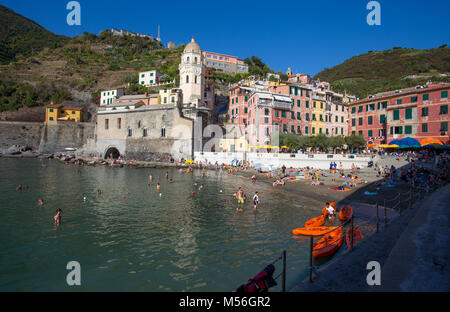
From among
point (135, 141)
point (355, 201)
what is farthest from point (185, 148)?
point (355, 201)

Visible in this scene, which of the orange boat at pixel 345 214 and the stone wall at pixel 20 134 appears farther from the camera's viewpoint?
the stone wall at pixel 20 134

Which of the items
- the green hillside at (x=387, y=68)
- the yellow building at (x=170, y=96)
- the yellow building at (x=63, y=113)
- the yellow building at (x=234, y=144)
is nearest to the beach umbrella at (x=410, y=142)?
the yellow building at (x=234, y=144)

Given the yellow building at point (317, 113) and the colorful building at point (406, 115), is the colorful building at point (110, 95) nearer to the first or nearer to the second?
the yellow building at point (317, 113)

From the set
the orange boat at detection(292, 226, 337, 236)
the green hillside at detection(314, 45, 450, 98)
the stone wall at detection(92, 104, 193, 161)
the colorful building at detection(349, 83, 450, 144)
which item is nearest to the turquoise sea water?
the orange boat at detection(292, 226, 337, 236)

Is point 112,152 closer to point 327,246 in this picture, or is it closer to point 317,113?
point 317,113

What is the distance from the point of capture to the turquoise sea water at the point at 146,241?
8148 mm

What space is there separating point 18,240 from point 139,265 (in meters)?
6.40

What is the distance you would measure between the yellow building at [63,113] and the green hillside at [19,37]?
6174 centimetres

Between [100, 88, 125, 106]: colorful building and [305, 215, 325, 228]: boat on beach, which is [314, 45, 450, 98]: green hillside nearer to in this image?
[100, 88, 125, 106]: colorful building

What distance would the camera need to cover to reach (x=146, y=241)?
438 inches

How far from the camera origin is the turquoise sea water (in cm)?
815

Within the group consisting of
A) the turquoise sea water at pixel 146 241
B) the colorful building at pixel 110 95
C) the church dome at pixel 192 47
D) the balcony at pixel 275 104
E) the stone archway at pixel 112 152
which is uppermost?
the church dome at pixel 192 47

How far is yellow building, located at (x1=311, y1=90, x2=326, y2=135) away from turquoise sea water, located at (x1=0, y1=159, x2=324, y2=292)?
27849 mm

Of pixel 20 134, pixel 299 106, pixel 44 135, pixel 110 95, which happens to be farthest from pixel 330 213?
pixel 20 134
